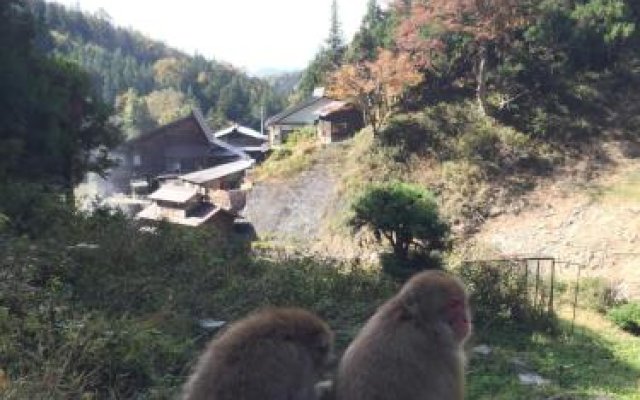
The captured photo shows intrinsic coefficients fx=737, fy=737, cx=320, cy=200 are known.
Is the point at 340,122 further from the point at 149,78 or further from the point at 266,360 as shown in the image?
the point at 149,78

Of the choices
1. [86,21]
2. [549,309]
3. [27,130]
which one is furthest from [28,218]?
[86,21]

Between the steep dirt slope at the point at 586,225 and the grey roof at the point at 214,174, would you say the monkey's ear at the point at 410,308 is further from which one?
the grey roof at the point at 214,174

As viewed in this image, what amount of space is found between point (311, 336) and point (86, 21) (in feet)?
270

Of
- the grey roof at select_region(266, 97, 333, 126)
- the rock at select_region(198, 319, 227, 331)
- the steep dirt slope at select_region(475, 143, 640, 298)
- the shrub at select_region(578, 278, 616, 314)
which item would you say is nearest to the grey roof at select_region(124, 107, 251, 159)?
the grey roof at select_region(266, 97, 333, 126)

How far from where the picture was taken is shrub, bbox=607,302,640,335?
41.8 feet

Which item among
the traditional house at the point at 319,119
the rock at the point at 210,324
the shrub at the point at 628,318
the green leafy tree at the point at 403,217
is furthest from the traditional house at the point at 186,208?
the rock at the point at 210,324

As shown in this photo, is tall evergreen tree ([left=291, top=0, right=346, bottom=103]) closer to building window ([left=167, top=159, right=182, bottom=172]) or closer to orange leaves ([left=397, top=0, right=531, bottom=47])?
building window ([left=167, top=159, right=182, bottom=172])

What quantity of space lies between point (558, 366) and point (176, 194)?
18.8 meters

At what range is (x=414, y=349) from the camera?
246cm

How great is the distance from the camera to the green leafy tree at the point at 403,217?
1303cm

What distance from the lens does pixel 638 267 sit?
16.7 metres

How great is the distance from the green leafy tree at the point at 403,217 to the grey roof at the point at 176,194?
12.6 meters

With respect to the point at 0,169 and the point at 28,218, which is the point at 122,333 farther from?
the point at 0,169

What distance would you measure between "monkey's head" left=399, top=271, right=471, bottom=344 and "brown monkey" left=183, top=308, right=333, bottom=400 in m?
0.34
